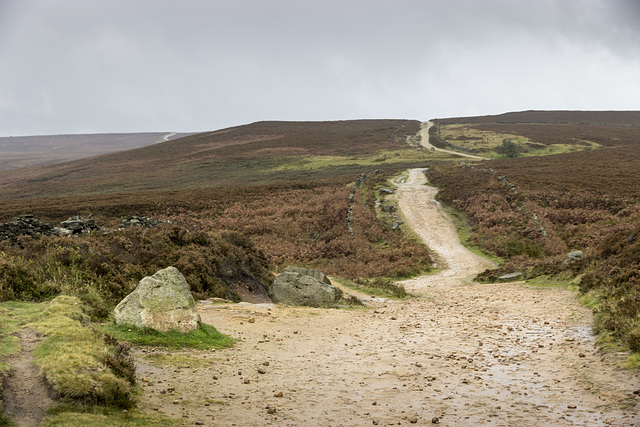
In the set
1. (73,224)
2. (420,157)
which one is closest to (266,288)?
(73,224)

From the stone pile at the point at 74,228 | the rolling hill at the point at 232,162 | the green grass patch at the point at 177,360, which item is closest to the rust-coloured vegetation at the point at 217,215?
the rolling hill at the point at 232,162

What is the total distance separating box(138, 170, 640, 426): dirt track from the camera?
6.77m

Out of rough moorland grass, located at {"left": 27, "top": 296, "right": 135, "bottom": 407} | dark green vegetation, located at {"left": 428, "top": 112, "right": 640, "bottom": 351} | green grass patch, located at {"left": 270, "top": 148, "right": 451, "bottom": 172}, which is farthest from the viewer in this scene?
green grass patch, located at {"left": 270, "top": 148, "right": 451, "bottom": 172}

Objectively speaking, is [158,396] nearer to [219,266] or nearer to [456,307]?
[219,266]

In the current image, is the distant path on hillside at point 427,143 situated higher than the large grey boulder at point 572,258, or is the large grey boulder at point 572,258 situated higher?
the distant path on hillside at point 427,143

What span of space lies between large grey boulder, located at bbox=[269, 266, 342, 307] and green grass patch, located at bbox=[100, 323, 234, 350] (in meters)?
7.24

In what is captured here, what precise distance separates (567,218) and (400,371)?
28169 millimetres

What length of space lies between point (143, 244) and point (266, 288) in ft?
18.4

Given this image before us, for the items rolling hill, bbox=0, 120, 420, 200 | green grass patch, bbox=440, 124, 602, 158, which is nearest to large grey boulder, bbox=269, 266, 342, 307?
rolling hill, bbox=0, 120, 420, 200

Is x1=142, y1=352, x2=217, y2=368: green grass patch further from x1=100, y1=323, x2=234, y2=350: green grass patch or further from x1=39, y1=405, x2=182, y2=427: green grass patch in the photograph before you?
x1=39, y1=405, x2=182, y2=427: green grass patch

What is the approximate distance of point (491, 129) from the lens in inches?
4208

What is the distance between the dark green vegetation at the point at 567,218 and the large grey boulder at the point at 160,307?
9323 mm

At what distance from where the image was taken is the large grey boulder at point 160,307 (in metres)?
10.2

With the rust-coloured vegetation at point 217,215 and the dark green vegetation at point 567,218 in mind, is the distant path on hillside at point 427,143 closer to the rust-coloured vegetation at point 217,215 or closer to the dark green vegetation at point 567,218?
the rust-coloured vegetation at point 217,215
